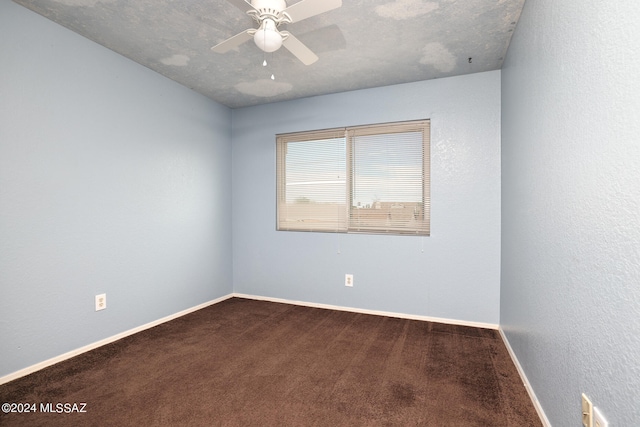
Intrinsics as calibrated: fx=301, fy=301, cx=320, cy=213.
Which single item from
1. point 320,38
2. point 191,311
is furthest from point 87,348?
point 320,38

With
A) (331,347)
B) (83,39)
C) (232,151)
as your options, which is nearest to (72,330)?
(331,347)

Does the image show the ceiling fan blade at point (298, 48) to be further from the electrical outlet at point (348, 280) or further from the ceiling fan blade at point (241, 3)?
the electrical outlet at point (348, 280)

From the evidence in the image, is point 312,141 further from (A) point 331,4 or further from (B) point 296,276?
(A) point 331,4

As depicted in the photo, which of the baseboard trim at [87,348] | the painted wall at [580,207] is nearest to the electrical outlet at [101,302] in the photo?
the baseboard trim at [87,348]

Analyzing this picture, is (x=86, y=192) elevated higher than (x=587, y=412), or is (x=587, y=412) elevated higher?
(x=86, y=192)

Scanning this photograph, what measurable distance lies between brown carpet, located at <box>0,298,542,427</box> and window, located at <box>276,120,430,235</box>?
3.80 feet

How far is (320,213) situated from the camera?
11.9 feet

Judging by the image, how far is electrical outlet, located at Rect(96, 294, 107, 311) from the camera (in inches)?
97.1

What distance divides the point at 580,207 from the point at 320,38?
6.80ft

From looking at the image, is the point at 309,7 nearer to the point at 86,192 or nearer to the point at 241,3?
the point at 241,3

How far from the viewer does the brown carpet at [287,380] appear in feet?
5.36

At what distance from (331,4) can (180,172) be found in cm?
240

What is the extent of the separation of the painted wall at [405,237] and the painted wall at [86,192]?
747 mm

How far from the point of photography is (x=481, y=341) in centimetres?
259
